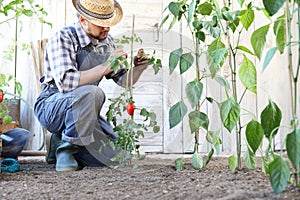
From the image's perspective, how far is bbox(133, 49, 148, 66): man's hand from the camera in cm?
194

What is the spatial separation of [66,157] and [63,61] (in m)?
0.44

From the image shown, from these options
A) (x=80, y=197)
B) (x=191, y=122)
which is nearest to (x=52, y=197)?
(x=80, y=197)

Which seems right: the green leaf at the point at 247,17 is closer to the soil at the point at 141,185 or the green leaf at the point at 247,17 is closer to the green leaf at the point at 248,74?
the green leaf at the point at 248,74

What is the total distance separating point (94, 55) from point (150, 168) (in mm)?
663

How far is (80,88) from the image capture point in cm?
208

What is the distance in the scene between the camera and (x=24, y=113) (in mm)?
3100

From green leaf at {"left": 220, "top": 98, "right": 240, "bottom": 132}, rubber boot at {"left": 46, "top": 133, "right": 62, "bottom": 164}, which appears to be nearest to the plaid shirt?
rubber boot at {"left": 46, "top": 133, "right": 62, "bottom": 164}

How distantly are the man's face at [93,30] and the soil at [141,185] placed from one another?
0.70 m

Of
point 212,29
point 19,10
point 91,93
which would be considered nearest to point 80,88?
point 91,93

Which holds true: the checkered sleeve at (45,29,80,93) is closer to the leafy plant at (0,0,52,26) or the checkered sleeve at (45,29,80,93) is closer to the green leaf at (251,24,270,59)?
the leafy plant at (0,0,52,26)

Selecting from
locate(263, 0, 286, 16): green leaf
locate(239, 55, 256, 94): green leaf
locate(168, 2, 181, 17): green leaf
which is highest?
locate(168, 2, 181, 17): green leaf

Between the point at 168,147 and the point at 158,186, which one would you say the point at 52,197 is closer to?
the point at 158,186

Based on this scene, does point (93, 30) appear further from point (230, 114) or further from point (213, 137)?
point (230, 114)

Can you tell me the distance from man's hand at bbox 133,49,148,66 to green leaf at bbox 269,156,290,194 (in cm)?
104
